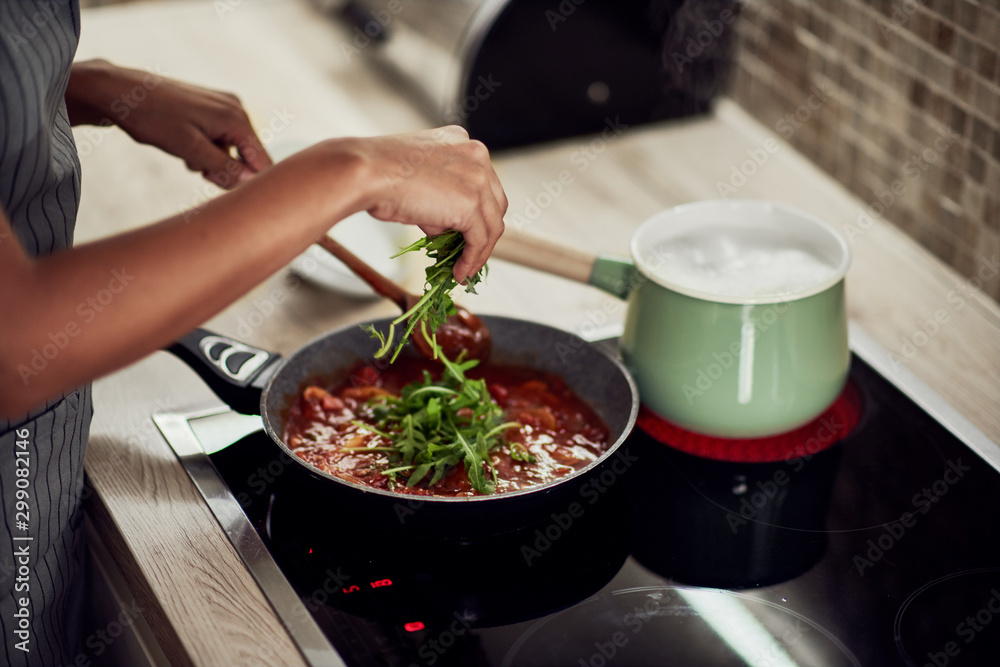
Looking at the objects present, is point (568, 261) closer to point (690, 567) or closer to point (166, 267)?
point (690, 567)

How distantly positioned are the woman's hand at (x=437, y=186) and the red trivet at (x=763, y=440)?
14.5 inches

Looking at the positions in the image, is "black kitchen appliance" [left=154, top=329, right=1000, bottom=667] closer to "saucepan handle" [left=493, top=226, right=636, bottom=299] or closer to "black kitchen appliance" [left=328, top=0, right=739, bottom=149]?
"saucepan handle" [left=493, top=226, right=636, bottom=299]

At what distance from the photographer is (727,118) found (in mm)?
1800

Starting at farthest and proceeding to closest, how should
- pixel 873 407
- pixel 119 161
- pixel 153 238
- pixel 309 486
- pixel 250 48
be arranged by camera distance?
pixel 250 48, pixel 119 161, pixel 873 407, pixel 309 486, pixel 153 238

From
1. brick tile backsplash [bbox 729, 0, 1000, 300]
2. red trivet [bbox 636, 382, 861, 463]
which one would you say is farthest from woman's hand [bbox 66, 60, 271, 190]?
brick tile backsplash [bbox 729, 0, 1000, 300]

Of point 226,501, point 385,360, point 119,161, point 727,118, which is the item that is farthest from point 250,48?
point 226,501

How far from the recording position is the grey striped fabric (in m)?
0.74

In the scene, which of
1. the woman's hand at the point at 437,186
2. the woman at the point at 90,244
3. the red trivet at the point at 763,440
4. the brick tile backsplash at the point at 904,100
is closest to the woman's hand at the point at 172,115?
the woman at the point at 90,244

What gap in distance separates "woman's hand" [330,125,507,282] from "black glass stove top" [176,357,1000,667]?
11.3 inches

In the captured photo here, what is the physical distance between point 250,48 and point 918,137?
1.23m

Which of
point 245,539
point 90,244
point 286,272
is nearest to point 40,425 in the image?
point 245,539

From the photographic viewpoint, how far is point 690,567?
905 mm

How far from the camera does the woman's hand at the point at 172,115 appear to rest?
1.04 m

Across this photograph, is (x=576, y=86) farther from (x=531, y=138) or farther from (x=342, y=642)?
(x=342, y=642)
